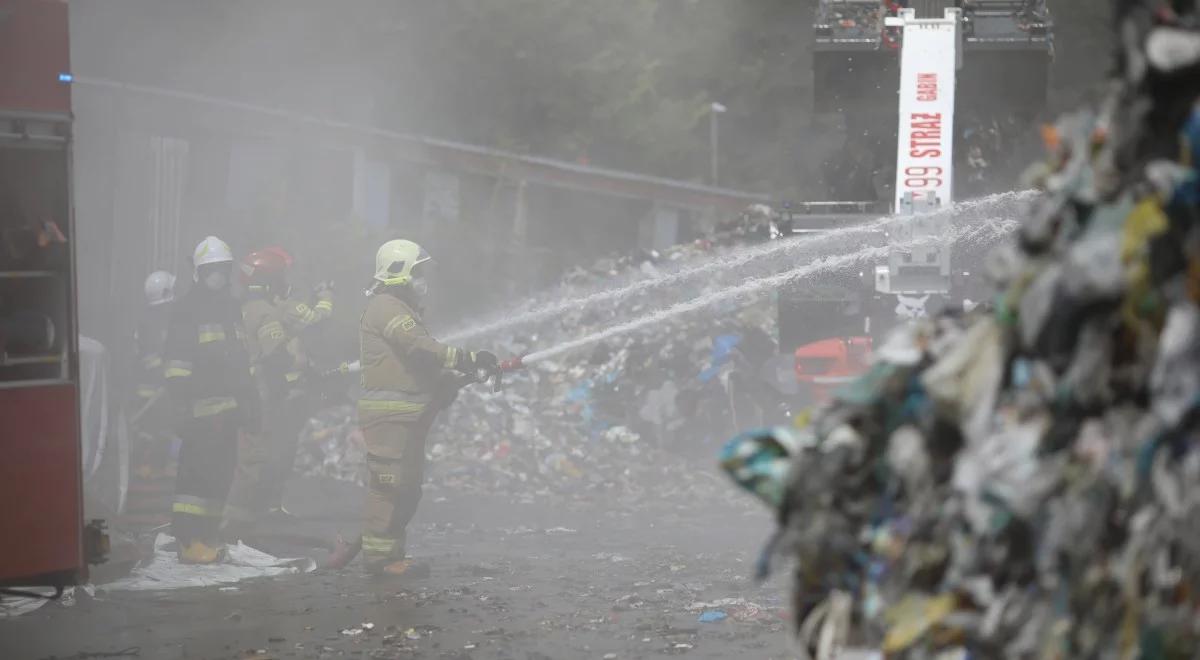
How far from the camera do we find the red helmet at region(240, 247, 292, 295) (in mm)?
10555

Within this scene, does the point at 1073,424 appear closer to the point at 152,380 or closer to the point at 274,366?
the point at 274,366

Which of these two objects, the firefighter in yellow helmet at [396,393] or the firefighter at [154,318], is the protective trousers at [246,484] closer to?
the firefighter in yellow helmet at [396,393]

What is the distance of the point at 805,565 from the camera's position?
8.38ft

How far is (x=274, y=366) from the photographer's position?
10477mm

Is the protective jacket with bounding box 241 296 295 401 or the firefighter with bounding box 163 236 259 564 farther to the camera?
the protective jacket with bounding box 241 296 295 401

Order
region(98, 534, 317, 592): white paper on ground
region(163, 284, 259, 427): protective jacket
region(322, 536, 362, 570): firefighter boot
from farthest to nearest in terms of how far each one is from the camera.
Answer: region(163, 284, 259, 427): protective jacket → region(322, 536, 362, 570): firefighter boot → region(98, 534, 317, 592): white paper on ground

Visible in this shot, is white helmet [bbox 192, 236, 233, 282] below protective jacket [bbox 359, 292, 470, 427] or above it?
above

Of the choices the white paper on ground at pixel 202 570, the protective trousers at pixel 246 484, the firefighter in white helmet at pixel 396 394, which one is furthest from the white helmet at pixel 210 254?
the white paper on ground at pixel 202 570

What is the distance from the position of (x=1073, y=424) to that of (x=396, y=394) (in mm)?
6583

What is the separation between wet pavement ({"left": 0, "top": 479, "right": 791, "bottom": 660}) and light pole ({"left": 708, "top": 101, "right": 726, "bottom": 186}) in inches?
586

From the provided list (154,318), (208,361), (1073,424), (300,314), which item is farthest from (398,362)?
(1073,424)

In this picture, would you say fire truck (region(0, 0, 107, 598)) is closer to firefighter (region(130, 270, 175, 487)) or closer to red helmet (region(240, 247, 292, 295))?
firefighter (region(130, 270, 175, 487))

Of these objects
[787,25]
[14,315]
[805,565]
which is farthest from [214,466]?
[787,25]

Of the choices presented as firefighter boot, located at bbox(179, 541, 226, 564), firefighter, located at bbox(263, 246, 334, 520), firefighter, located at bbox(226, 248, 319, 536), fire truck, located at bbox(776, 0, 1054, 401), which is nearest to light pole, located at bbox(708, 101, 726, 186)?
fire truck, located at bbox(776, 0, 1054, 401)
